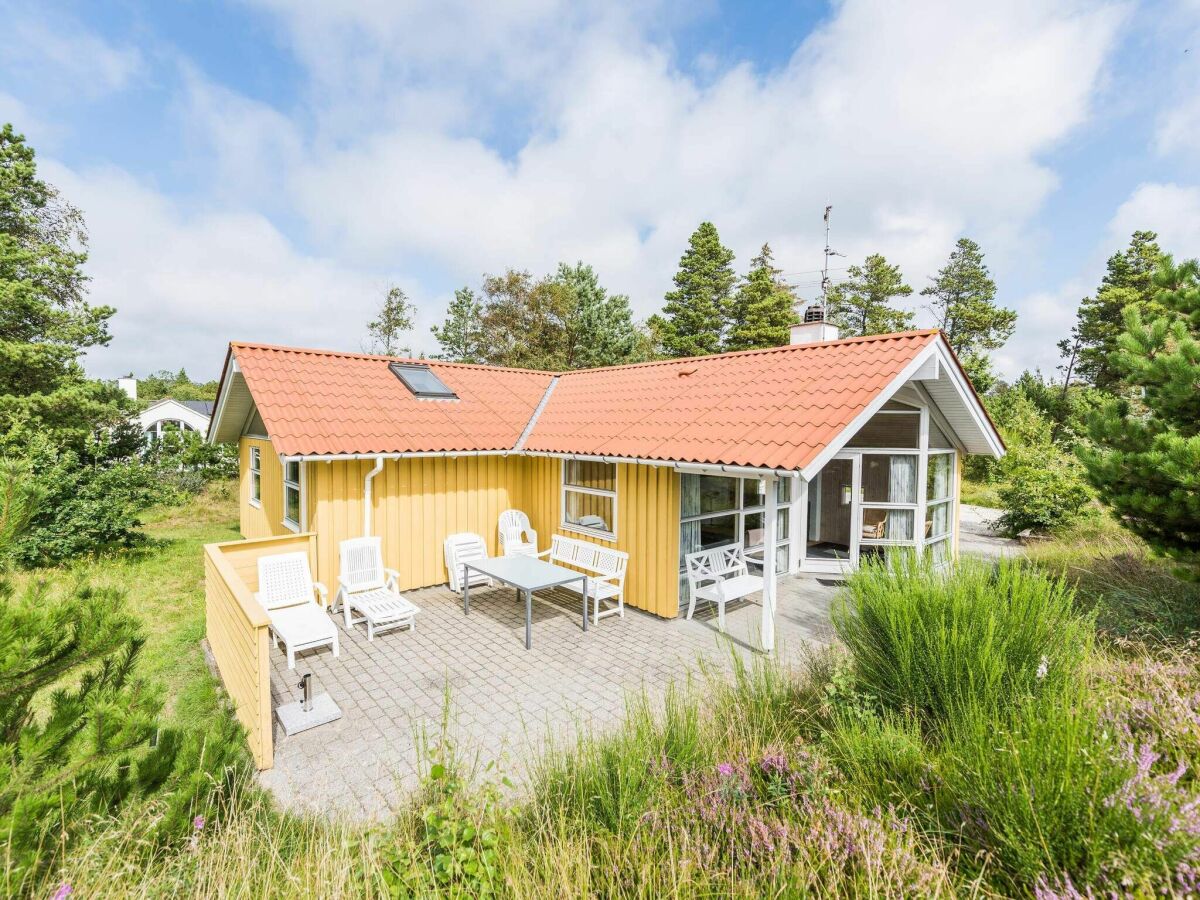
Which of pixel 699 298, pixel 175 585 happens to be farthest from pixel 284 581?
pixel 699 298

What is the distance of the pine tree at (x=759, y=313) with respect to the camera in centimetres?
3256

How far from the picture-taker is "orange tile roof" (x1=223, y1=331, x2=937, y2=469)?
740 cm

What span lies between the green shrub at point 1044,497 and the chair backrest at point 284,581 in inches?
665

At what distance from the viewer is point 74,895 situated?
2230 mm

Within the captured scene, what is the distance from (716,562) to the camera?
8.66m

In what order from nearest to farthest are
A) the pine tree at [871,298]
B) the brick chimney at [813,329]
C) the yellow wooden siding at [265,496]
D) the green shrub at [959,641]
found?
the green shrub at [959,641] < the yellow wooden siding at [265,496] < the brick chimney at [813,329] < the pine tree at [871,298]

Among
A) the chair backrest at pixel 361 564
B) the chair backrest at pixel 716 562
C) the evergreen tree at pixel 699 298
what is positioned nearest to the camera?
the chair backrest at pixel 716 562

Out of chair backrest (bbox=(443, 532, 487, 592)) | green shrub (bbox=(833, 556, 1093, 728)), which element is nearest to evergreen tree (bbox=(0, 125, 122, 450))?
chair backrest (bbox=(443, 532, 487, 592))

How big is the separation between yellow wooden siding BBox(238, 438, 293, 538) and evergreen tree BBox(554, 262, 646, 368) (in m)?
21.4

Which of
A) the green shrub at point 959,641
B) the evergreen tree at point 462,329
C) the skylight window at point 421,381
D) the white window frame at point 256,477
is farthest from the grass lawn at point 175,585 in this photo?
the evergreen tree at point 462,329

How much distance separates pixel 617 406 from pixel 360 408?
4.75m

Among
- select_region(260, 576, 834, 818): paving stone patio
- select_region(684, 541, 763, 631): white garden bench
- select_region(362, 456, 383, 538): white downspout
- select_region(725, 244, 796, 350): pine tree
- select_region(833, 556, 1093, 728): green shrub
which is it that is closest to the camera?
select_region(833, 556, 1093, 728): green shrub

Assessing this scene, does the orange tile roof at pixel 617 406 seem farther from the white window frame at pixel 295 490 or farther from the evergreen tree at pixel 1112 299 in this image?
the evergreen tree at pixel 1112 299

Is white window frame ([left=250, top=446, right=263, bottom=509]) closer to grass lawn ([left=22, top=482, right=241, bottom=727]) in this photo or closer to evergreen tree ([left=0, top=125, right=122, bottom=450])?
grass lawn ([left=22, top=482, right=241, bottom=727])
